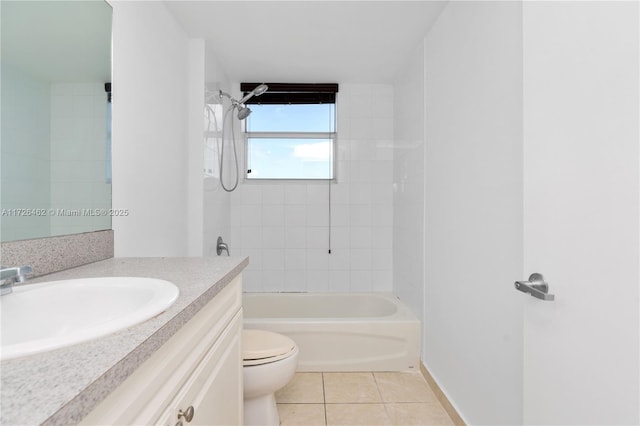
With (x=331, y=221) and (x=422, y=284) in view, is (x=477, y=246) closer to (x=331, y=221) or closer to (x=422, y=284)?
(x=422, y=284)

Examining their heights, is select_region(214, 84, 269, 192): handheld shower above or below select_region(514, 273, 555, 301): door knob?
above

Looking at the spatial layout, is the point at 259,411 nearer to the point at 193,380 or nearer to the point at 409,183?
the point at 193,380

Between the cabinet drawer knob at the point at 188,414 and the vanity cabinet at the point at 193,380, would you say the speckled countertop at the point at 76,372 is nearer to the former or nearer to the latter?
the vanity cabinet at the point at 193,380

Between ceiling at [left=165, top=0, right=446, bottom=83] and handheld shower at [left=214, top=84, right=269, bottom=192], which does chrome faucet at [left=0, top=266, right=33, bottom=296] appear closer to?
ceiling at [left=165, top=0, right=446, bottom=83]

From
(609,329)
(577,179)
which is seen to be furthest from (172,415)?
(577,179)

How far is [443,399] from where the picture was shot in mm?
1724

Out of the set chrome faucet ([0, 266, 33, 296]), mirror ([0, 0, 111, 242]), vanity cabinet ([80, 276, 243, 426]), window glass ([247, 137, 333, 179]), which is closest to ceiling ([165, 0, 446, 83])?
window glass ([247, 137, 333, 179])

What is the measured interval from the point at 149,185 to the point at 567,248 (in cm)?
174

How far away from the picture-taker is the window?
9.66 ft

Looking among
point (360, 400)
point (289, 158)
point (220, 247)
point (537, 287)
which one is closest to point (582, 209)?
point (537, 287)

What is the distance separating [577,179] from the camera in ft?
2.25

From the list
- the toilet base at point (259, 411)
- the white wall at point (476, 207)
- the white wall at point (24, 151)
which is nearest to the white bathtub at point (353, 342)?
the white wall at point (476, 207)

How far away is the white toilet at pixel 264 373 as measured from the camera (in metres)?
1.40

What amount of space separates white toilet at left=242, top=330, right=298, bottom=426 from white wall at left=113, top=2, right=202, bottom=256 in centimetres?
74
